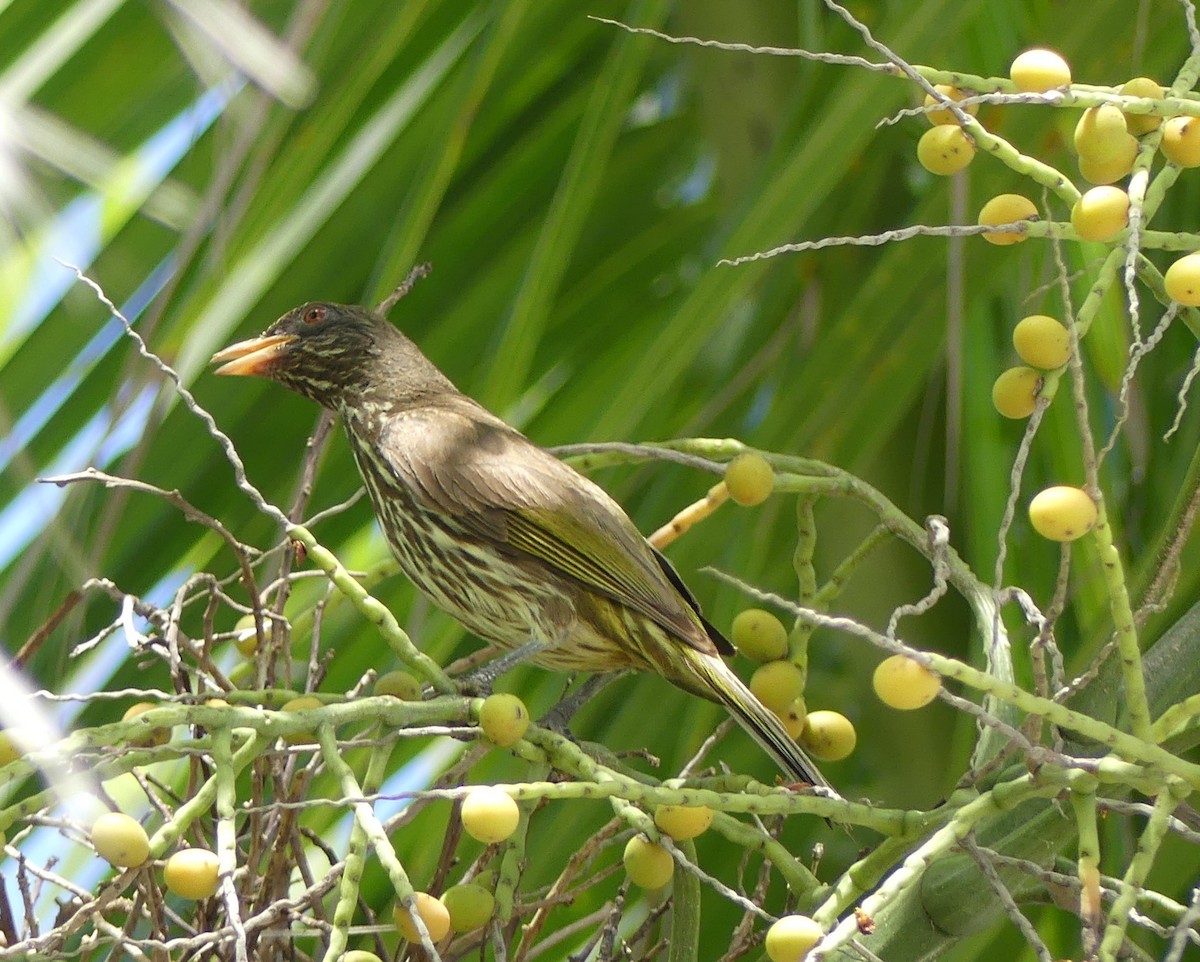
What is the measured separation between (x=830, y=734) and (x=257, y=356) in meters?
1.05

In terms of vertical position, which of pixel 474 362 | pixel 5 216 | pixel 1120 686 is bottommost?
pixel 1120 686

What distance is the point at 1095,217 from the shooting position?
4.23ft

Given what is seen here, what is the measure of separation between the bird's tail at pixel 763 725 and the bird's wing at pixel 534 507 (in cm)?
10

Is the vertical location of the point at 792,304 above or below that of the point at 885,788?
above

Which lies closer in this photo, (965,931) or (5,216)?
(5,216)

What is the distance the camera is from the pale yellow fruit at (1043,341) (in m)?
1.38

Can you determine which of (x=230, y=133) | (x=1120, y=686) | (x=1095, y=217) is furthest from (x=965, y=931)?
(x=230, y=133)

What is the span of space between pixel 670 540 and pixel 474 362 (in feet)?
1.99

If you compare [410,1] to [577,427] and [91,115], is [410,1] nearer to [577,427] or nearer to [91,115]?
[91,115]

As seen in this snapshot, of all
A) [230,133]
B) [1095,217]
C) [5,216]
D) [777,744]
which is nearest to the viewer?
[5,216]

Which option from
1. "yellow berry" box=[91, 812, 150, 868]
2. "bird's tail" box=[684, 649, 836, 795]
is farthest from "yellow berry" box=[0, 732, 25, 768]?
"bird's tail" box=[684, 649, 836, 795]

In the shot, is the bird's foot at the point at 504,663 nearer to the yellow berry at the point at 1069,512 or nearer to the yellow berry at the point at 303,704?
the yellow berry at the point at 303,704

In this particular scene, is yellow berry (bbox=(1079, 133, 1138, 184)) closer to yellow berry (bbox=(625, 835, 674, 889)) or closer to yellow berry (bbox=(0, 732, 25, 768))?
yellow berry (bbox=(625, 835, 674, 889))

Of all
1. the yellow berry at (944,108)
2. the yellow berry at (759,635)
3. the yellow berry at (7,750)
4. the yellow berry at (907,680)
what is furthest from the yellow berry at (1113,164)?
the yellow berry at (7,750)
